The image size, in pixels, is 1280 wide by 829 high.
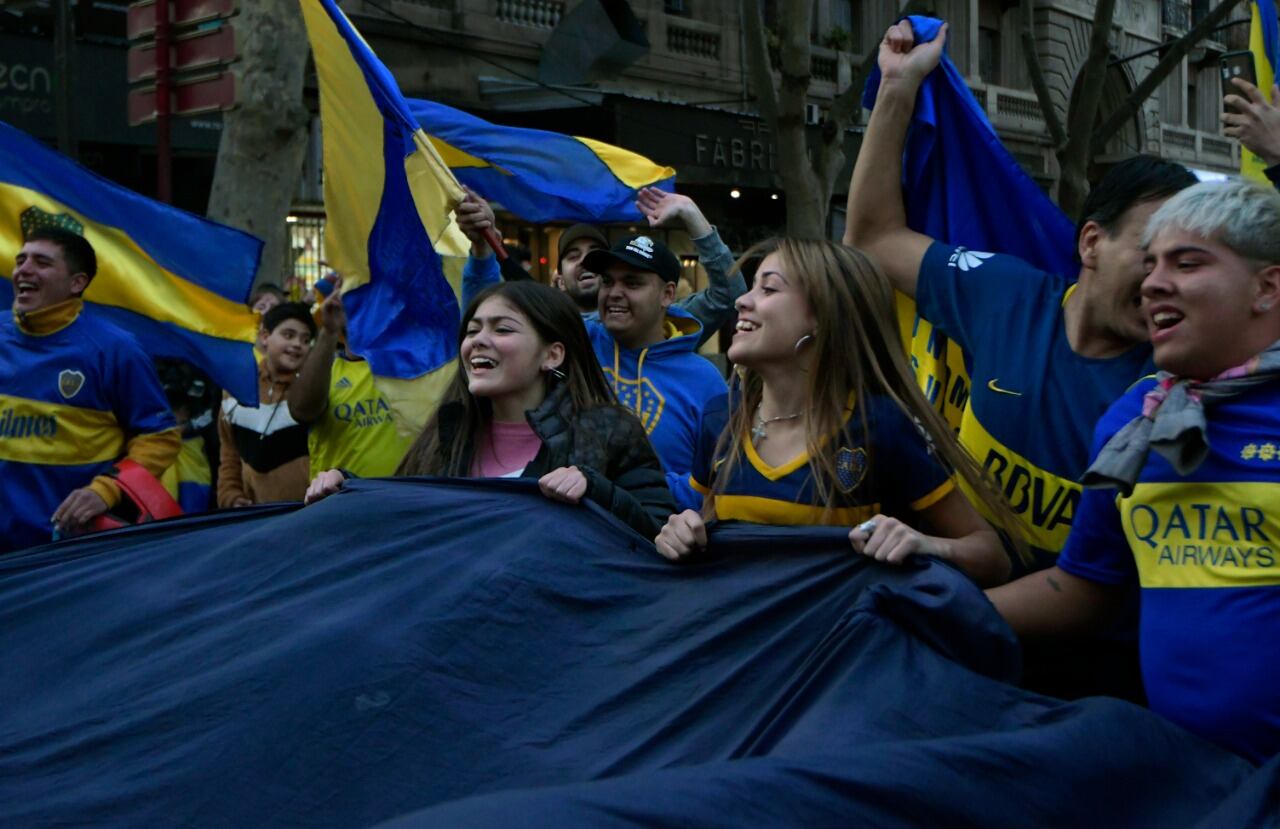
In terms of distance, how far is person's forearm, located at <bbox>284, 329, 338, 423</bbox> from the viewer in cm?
610

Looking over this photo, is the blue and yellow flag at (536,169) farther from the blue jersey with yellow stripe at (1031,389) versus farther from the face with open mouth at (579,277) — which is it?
the blue jersey with yellow stripe at (1031,389)

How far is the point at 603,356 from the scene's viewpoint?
19.8 feet

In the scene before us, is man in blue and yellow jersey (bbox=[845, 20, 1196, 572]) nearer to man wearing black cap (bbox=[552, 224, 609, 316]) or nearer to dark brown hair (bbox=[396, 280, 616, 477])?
dark brown hair (bbox=[396, 280, 616, 477])

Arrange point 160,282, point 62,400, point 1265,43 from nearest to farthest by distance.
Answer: point 1265,43
point 62,400
point 160,282

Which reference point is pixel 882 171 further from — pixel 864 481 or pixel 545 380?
pixel 545 380

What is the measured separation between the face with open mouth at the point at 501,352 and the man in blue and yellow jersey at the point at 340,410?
1689 millimetres

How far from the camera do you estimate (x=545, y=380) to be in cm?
455

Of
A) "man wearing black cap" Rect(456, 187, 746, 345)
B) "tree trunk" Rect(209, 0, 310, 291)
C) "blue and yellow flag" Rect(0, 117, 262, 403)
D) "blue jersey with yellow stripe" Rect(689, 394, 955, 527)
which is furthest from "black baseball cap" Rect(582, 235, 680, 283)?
"tree trunk" Rect(209, 0, 310, 291)

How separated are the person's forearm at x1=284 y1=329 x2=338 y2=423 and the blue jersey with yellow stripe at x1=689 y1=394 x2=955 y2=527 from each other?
297 centimetres

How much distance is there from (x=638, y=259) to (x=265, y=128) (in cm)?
656

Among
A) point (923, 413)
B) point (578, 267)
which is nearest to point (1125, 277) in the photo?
point (923, 413)

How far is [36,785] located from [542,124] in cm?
1797

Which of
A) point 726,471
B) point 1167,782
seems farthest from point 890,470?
point 1167,782

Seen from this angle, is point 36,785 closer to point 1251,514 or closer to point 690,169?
point 1251,514
